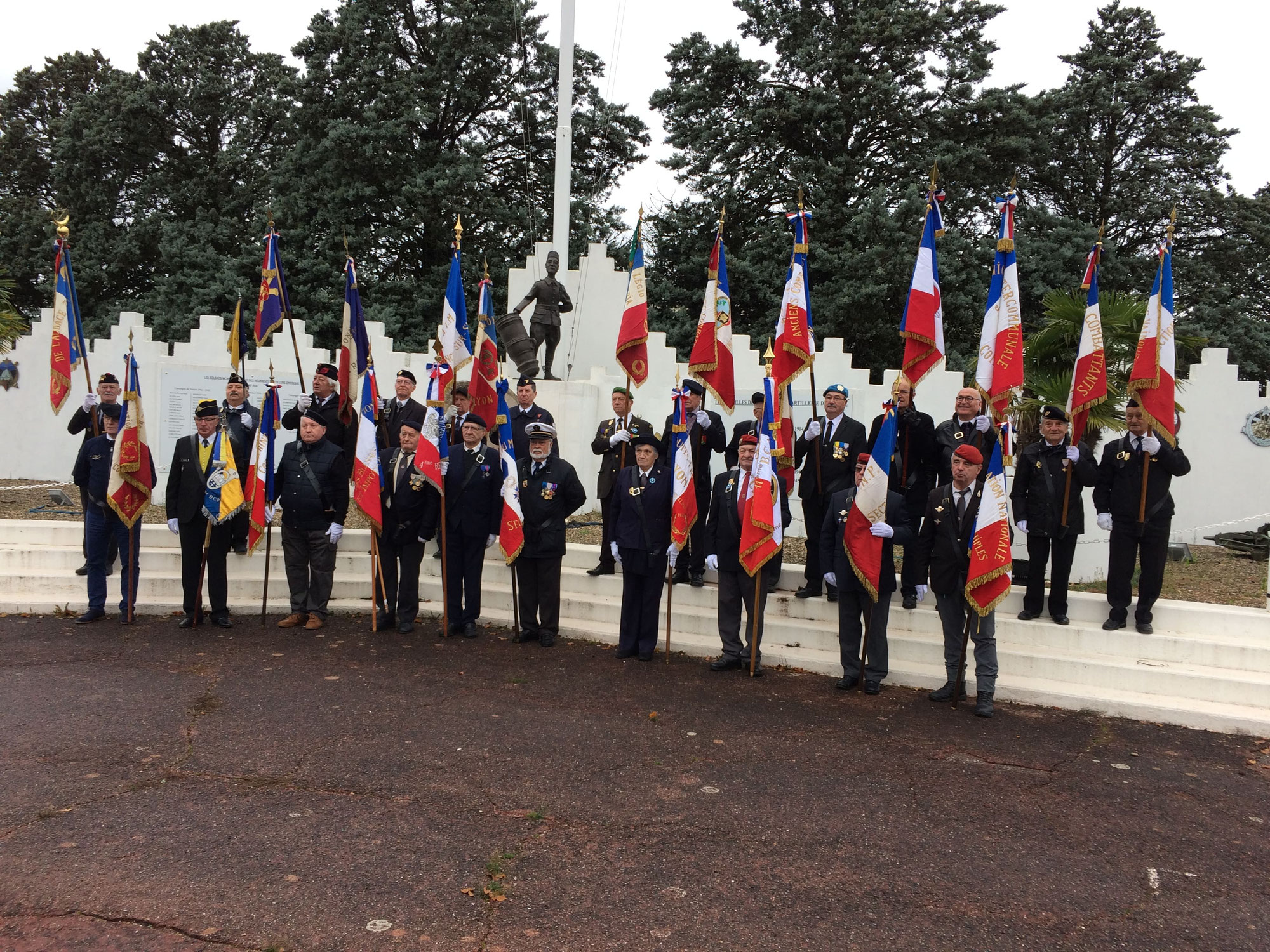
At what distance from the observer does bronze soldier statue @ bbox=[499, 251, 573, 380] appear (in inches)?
504

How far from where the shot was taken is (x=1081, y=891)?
3.88 metres

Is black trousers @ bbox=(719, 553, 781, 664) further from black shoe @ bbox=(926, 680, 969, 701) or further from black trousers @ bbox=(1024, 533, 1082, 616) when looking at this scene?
black trousers @ bbox=(1024, 533, 1082, 616)

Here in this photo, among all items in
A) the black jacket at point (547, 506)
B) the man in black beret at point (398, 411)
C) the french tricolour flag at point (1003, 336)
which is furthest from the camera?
the man in black beret at point (398, 411)

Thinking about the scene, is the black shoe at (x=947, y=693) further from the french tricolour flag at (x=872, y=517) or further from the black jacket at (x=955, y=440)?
the black jacket at (x=955, y=440)

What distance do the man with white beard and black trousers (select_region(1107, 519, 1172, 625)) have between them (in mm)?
4449

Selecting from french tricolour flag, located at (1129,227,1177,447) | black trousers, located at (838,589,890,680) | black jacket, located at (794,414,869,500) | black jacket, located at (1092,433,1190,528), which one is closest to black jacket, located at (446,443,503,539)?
black jacket, located at (794,414,869,500)

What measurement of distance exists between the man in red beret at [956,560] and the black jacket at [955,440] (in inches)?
23.2

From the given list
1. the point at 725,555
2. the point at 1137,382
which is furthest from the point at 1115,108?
the point at 725,555

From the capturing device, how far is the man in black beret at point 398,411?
949 centimetres

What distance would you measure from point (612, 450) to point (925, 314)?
3.25 meters

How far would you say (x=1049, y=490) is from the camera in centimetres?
726

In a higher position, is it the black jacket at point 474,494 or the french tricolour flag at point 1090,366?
the french tricolour flag at point 1090,366

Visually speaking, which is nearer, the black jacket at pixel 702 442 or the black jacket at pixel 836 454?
the black jacket at pixel 836 454

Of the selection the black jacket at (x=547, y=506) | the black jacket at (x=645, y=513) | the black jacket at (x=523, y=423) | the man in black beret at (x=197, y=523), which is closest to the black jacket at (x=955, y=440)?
the black jacket at (x=645, y=513)
